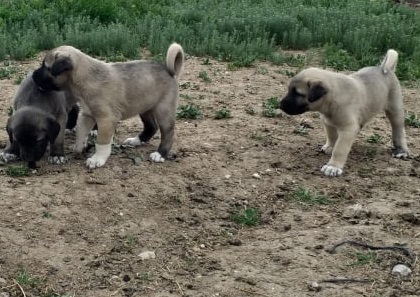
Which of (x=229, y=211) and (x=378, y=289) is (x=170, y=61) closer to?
(x=229, y=211)

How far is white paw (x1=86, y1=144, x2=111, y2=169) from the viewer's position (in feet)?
23.2

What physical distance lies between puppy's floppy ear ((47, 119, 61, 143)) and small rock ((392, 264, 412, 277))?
3.29 metres

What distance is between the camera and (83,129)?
24.2 feet

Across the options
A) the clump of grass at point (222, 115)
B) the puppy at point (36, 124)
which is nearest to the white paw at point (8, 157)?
the puppy at point (36, 124)

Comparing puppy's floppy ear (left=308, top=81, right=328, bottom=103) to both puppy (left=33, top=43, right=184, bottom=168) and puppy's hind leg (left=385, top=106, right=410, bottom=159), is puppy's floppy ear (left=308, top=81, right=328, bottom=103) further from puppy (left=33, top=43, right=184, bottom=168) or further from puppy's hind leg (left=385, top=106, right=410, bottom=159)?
puppy (left=33, top=43, right=184, bottom=168)

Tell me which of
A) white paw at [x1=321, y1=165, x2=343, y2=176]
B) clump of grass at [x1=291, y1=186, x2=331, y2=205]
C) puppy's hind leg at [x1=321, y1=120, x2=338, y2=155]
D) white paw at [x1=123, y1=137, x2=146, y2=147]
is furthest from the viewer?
puppy's hind leg at [x1=321, y1=120, x2=338, y2=155]

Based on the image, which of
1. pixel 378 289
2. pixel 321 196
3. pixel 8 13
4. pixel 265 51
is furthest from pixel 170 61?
pixel 8 13

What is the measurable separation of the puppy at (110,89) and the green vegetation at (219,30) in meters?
3.51

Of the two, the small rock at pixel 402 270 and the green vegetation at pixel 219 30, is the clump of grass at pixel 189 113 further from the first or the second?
the small rock at pixel 402 270

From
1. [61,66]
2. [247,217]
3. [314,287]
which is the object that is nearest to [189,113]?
[61,66]

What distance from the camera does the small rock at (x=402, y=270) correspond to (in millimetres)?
5656

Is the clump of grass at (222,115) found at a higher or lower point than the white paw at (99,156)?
lower

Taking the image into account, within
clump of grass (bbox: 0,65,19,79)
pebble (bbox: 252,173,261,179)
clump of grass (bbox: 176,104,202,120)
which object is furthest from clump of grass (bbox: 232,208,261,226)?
clump of grass (bbox: 0,65,19,79)

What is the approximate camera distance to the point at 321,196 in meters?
7.18
